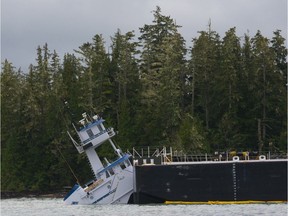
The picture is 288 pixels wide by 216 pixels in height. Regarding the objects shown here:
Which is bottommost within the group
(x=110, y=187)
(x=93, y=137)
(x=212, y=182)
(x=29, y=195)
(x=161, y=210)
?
(x=29, y=195)

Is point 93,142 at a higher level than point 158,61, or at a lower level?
lower

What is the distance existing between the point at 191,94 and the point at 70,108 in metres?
13.4

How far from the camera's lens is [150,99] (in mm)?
89688

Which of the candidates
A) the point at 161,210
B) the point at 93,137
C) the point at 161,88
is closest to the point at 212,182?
the point at 161,210

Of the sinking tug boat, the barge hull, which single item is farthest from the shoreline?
the barge hull

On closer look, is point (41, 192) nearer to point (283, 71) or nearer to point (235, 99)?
point (235, 99)

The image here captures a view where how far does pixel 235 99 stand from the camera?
89250 millimetres

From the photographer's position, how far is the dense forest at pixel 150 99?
88.1 m

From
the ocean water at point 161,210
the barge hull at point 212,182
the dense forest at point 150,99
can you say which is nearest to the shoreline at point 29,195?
the dense forest at point 150,99

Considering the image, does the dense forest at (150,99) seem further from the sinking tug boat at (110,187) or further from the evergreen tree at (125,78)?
the sinking tug boat at (110,187)

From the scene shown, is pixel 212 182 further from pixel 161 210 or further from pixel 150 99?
pixel 150 99

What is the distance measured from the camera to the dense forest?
88062 mm

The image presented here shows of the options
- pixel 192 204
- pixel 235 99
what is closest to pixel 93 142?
pixel 192 204

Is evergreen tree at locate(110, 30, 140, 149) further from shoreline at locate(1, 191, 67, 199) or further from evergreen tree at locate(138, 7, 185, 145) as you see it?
shoreline at locate(1, 191, 67, 199)
